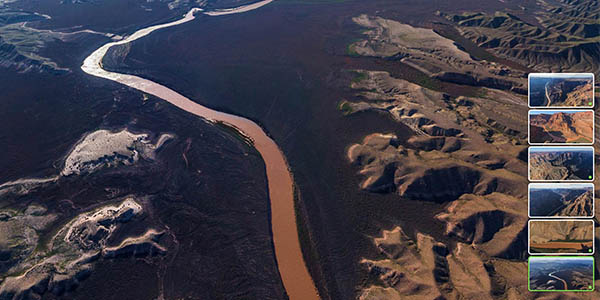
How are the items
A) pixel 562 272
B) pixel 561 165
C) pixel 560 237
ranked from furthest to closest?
1. pixel 560 237
2. pixel 561 165
3. pixel 562 272

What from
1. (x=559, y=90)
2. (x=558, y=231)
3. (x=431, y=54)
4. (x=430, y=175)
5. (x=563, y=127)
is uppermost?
(x=431, y=54)

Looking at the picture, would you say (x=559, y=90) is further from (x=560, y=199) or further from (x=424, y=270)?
(x=424, y=270)

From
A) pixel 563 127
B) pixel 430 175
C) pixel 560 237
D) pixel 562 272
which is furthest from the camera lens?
pixel 430 175

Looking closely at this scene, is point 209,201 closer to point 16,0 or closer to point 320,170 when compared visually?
point 320,170

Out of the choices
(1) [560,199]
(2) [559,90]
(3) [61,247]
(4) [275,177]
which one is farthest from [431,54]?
(3) [61,247]

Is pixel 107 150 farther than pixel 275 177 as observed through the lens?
Yes
